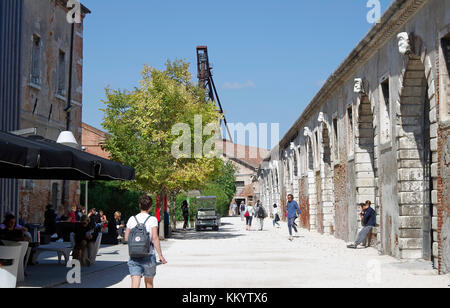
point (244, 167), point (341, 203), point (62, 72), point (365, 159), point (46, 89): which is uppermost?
point (62, 72)

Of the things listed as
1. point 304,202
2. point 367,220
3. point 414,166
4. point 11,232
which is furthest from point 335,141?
point 11,232

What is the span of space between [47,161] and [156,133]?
15224 millimetres

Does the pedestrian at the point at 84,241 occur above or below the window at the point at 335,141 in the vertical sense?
below

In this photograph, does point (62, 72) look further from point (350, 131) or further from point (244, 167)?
point (244, 167)

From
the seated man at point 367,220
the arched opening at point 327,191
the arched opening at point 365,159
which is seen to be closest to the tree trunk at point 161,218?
the arched opening at point 327,191

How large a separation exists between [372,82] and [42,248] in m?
10.4

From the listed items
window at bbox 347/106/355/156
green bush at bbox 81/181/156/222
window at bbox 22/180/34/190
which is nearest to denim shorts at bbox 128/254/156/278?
window at bbox 347/106/355/156

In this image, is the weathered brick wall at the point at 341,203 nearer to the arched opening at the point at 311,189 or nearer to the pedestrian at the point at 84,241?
the arched opening at the point at 311,189

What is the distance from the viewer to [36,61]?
22609mm

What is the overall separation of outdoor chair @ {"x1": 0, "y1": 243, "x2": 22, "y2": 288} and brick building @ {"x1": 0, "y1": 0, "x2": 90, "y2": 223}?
8.40 meters

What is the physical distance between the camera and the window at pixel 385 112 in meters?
17.1

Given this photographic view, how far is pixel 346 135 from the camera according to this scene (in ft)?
72.6

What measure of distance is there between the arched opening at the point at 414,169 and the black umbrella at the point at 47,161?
6647 millimetres
